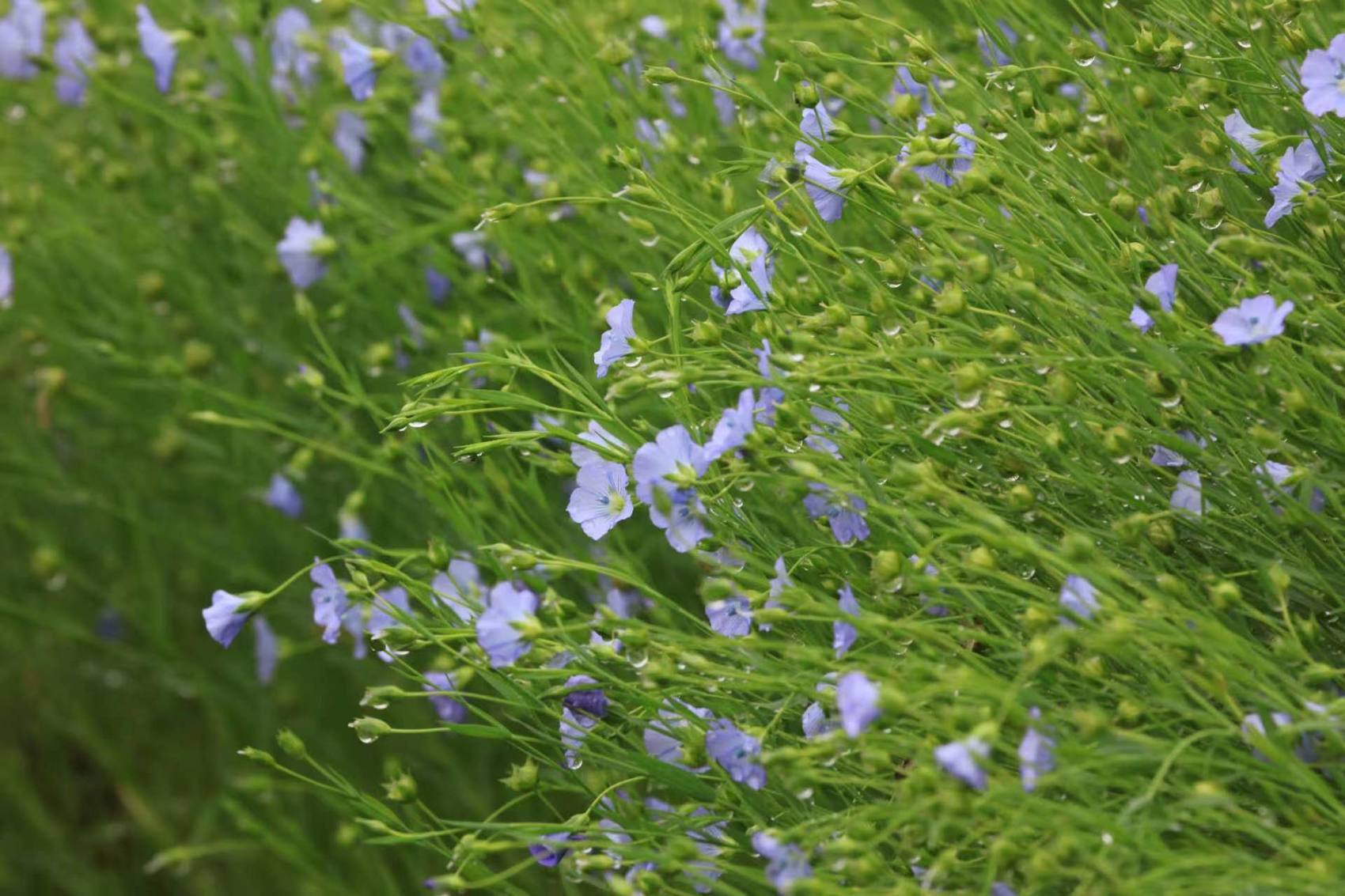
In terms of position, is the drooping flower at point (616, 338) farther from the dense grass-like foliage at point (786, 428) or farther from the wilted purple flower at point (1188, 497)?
the wilted purple flower at point (1188, 497)

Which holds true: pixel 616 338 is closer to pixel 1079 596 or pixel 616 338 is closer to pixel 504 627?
pixel 504 627

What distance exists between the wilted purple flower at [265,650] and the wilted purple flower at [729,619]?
1.30 m

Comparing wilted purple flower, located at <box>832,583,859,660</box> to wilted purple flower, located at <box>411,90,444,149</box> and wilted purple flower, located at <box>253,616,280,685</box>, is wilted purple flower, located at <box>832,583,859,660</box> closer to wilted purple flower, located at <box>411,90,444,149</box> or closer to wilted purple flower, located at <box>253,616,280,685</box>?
wilted purple flower, located at <box>411,90,444,149</box>

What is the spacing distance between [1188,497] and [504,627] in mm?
683

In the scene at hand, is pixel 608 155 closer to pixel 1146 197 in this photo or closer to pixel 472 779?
pixel 1146 197

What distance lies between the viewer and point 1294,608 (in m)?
1.54

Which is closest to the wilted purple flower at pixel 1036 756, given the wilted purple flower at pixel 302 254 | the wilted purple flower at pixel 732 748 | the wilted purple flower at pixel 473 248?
the wilted purple flower at pixel 732 748

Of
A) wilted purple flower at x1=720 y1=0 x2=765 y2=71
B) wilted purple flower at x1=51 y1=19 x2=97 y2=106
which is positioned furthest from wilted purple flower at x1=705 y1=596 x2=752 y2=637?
wilted purple flower at x1=51 y1=19 x2=97 y2=106

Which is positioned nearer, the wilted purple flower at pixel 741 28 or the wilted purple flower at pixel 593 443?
the wilted purple flower at pixel 593 443

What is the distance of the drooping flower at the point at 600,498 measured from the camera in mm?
1600

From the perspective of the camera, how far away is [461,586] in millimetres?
1905

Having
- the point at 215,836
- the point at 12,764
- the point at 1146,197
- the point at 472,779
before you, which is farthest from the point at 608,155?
the point at 12,764

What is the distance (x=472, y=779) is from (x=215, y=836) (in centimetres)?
68

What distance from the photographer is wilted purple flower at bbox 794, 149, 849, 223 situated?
163 centimetres
